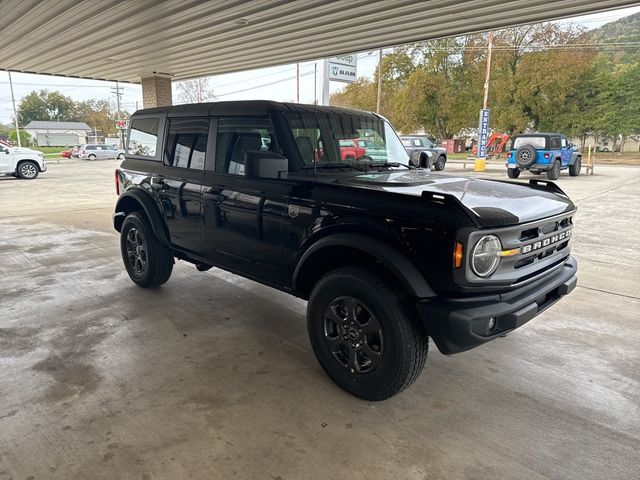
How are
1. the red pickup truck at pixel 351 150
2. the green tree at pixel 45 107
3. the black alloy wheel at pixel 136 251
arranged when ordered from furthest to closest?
the green tree at pixel 45 107, the black alloy wheel at pixel 136 251, the red pickup truck at pixel 351 150

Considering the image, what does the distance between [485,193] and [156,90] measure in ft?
40.6

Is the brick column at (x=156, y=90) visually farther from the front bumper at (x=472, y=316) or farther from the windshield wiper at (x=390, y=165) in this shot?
the front bumper at (x=472, y=316)

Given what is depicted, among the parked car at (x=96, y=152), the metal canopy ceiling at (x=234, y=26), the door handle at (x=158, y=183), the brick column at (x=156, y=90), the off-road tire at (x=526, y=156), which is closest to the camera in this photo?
the door handle at (x=158, y=183)

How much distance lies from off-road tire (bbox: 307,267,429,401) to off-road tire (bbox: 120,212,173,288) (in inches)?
94.4

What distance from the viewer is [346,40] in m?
8.91

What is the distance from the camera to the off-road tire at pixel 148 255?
180 inches

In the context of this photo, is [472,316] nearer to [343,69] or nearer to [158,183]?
[158,183]

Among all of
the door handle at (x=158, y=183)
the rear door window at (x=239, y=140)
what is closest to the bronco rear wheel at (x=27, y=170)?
the door handle at (x=158, y=183)

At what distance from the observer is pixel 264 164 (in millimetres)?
2951

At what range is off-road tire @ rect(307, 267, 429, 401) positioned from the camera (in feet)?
8.27

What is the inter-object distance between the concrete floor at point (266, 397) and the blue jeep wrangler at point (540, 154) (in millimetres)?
13107

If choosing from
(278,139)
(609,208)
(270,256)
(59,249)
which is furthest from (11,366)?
(609,208)

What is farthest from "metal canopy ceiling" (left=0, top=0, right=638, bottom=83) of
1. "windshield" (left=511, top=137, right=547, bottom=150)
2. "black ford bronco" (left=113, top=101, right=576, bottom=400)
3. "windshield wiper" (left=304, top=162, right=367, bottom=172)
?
"windshield" (left=511, top=137, right=547, bottom=150)

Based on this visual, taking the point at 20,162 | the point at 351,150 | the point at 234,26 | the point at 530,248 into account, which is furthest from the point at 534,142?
the point at 20,162
